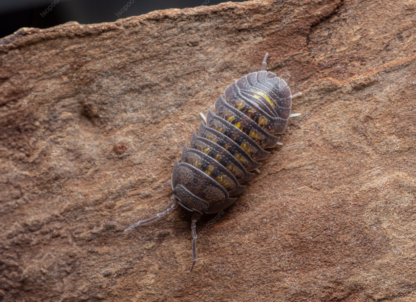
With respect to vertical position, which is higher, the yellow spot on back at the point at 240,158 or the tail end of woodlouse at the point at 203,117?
the tail end of woodlouse at the point at 203,117

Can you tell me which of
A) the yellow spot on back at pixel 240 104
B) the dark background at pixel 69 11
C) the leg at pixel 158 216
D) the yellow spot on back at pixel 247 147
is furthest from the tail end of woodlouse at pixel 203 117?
the dark background at pixel 69 11

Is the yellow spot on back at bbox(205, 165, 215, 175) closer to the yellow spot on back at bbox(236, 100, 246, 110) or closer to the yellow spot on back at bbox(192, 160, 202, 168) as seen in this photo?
the yellow spot on back at bbox(192, 160, 202, 168)

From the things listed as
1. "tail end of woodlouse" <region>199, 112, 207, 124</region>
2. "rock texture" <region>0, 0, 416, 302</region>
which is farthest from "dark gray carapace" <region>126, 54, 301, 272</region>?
"rock texture" <region>0, 0, 416, 302</region>

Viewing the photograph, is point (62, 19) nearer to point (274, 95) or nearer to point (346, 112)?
point (274, 95)

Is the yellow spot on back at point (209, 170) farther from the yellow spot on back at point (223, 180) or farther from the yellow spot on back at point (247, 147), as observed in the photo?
the yellow spot on back at point (247, 147)

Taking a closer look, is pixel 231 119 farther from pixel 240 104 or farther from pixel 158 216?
pixel 158 216

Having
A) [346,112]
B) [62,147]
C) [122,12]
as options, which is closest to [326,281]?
[346,112]
